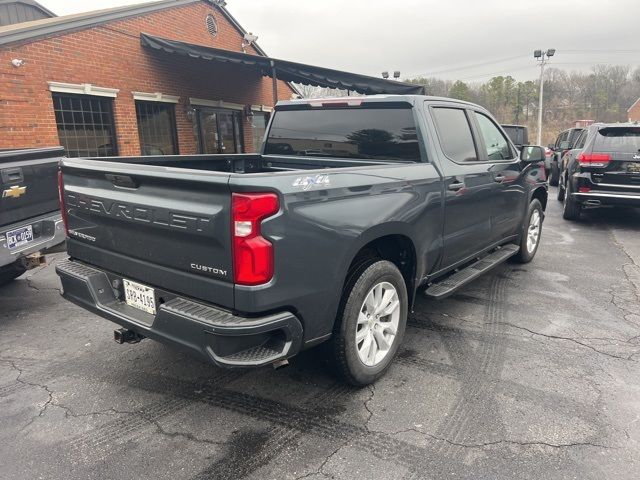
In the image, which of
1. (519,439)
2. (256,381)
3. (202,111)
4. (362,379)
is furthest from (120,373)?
(202,111)

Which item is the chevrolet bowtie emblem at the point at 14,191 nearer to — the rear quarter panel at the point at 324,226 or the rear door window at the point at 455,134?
the rear quarter panel at the point at 324,226

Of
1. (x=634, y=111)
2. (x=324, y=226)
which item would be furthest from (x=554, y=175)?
(x=634, y=111)

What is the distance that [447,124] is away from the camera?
3.92 m

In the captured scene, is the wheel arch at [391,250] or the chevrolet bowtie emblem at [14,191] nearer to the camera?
the wheel arch at [391,250]

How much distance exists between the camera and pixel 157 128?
37.4 feet

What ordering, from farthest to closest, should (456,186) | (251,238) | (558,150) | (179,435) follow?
(558,150) < (456,186) < (179,435) < (251,238)

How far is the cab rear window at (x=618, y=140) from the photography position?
300 inches

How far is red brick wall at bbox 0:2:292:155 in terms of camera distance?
26.5ft

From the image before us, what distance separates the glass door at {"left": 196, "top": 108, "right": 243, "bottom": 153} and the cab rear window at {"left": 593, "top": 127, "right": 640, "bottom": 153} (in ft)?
30.3

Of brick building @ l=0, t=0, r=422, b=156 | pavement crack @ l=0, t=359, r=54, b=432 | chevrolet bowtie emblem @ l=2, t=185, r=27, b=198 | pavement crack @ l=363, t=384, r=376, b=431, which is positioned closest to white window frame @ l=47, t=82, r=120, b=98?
brick building @ l=0, t=0, r=422, b=156

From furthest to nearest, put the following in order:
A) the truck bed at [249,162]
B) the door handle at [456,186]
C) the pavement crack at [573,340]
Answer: the truck bed at [249,162]
the door handle at [456,186]
the pavement crack at [573,340]

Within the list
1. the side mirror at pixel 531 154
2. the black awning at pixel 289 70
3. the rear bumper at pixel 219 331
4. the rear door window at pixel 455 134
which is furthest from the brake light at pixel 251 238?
the black awning at pixel 289 70

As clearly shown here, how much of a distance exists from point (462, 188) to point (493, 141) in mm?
1215

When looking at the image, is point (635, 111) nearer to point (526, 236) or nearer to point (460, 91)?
point (460, 91)
